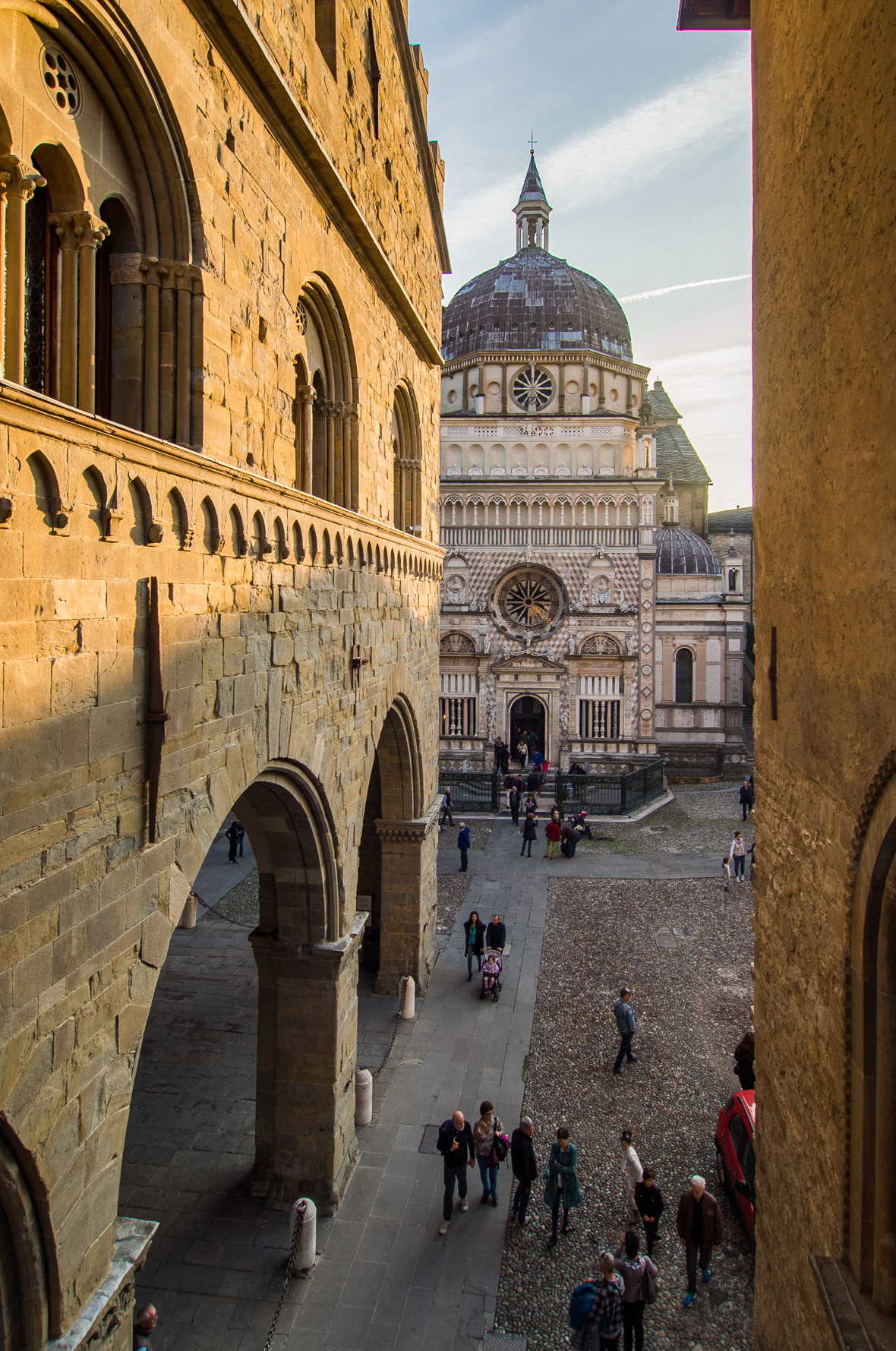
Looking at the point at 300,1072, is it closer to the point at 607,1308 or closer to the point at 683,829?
the point at 607,1308

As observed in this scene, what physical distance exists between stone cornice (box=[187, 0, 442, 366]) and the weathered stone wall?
367 centimetres

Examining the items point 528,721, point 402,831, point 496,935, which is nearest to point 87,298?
point 402,831

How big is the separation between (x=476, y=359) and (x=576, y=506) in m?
7.02

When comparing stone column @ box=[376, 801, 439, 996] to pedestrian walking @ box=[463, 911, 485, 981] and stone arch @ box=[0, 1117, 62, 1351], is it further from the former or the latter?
stone arch @ box=[0, 1117, 62, 1351]

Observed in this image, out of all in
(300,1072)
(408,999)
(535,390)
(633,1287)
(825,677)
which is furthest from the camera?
(535,390)

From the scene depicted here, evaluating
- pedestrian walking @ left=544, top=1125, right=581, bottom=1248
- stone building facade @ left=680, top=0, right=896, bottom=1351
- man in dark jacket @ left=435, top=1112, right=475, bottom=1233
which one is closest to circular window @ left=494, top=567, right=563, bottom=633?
man in dark jacket @ left=435, top=1112, right=475, bottom=1233

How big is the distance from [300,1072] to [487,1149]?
2.07 m

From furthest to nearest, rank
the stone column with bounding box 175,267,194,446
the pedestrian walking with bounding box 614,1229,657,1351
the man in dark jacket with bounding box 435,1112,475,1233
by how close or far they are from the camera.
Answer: the man in dark jacket with bounding box 435,1112,475,1233 < the pedestrian walking with bounding box 614,1229,657,1351 < the stone column with bounding box 175,267,194,446

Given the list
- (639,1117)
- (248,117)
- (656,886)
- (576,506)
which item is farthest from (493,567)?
(248,117)

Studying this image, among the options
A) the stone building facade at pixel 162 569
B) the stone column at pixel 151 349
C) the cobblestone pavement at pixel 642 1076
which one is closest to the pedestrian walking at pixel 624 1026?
the cobblestone pavement at pixel 642 1076

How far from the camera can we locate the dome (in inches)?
1406

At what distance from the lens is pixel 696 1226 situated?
755cm

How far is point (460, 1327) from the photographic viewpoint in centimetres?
734

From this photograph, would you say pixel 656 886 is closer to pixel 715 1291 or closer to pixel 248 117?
pixel 715 1291
